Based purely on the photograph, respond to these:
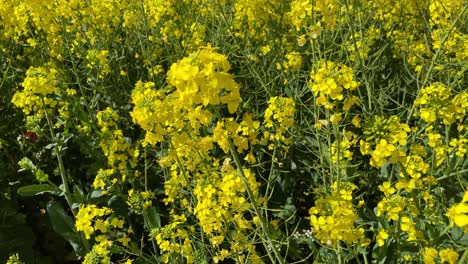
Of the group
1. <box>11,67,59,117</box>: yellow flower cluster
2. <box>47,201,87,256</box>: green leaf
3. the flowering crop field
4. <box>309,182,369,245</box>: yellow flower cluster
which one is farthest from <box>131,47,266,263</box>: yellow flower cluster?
<box>47,201,87,256</box>: green leaf

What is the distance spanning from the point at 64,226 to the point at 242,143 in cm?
192

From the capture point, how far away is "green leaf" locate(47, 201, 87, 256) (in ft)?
10.3

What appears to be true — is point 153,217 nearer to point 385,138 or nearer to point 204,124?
point 204,124

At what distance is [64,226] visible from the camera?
3176 millimetres

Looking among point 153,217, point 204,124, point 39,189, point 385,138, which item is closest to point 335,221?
point 385,138

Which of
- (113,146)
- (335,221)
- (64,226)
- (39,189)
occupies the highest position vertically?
(335,221)

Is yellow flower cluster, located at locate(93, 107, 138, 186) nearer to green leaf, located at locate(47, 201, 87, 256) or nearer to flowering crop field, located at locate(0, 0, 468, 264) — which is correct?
flowering crop field, located at locate(0, 0, 468, 264)

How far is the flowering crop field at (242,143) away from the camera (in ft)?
6.06

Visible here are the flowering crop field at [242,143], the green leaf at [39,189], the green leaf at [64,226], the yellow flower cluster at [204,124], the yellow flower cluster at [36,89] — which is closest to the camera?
the yellow flower cluster at [204,124]

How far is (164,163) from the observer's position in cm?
212

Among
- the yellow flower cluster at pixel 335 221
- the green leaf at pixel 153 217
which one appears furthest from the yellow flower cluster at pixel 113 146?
the yellow flower cluster at pixel 335 221

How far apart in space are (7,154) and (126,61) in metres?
1.31

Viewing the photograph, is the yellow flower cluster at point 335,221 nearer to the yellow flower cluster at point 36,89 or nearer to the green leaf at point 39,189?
the yellow flower cluster at point 36,89

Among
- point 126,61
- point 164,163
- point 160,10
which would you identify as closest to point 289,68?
point 160,10
